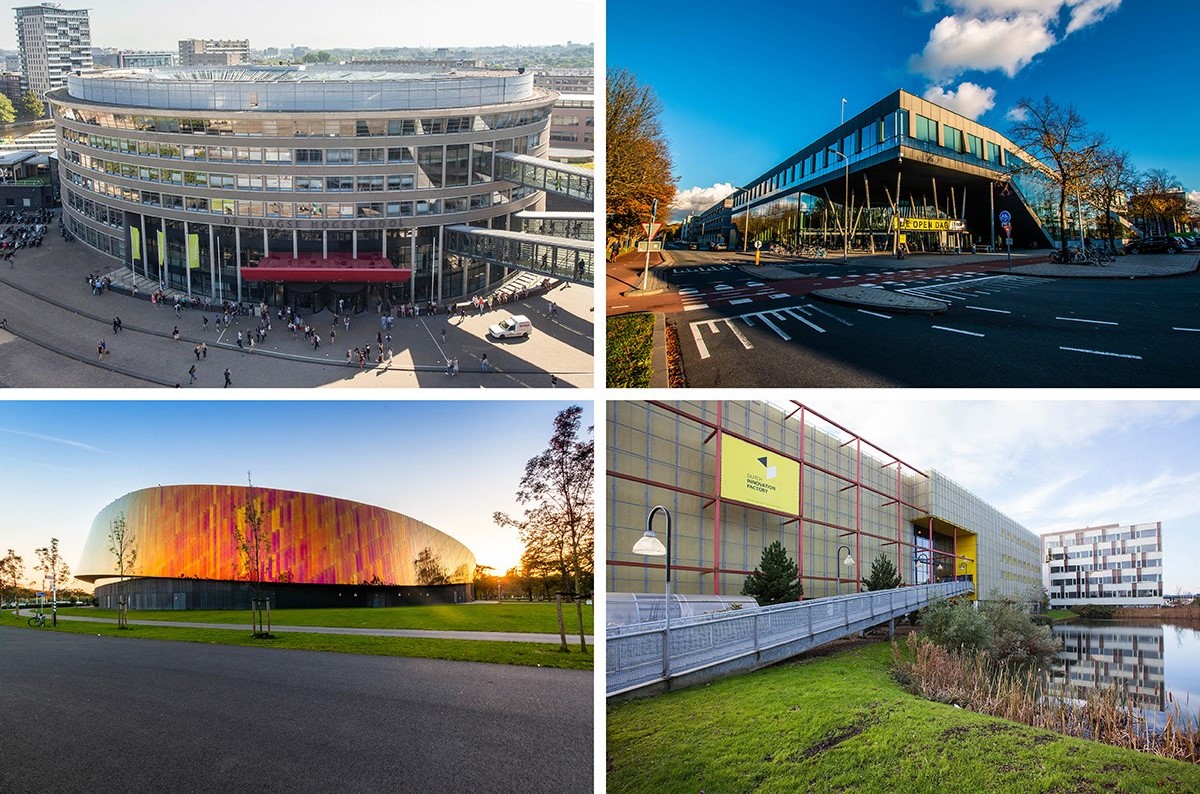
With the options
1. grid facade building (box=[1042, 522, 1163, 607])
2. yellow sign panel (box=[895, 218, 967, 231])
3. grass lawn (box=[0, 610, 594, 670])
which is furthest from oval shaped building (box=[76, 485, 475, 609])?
grid facade building (box=[1042, 522, 1163, 607])

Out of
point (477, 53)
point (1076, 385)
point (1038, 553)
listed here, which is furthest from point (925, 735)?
point (477, 53)

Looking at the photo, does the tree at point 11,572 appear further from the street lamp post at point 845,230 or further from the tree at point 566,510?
the street lamp post at point 845,230

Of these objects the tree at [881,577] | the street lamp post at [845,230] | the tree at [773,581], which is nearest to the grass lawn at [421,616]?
the tree at [773,581]

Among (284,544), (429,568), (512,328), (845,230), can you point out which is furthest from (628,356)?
(429,568)

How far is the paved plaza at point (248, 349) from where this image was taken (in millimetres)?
19922

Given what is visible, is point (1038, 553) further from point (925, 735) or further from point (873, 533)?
point (925, 735)

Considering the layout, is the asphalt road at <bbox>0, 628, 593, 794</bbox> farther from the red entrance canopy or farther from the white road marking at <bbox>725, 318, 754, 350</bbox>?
the red entrance canopy

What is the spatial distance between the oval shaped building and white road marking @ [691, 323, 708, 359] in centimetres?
1150

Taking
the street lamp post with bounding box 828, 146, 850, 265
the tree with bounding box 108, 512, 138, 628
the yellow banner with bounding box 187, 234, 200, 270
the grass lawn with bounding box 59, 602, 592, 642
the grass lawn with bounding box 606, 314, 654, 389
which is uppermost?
the yellow banner with bounding box 187, 234, 200, 270

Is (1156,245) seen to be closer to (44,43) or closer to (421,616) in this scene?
(421,616)

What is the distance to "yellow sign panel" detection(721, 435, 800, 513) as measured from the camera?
14.0m

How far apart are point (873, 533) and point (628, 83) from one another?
18.2 m

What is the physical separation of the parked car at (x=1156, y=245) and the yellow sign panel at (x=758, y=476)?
1337 cm

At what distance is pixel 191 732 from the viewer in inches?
382
